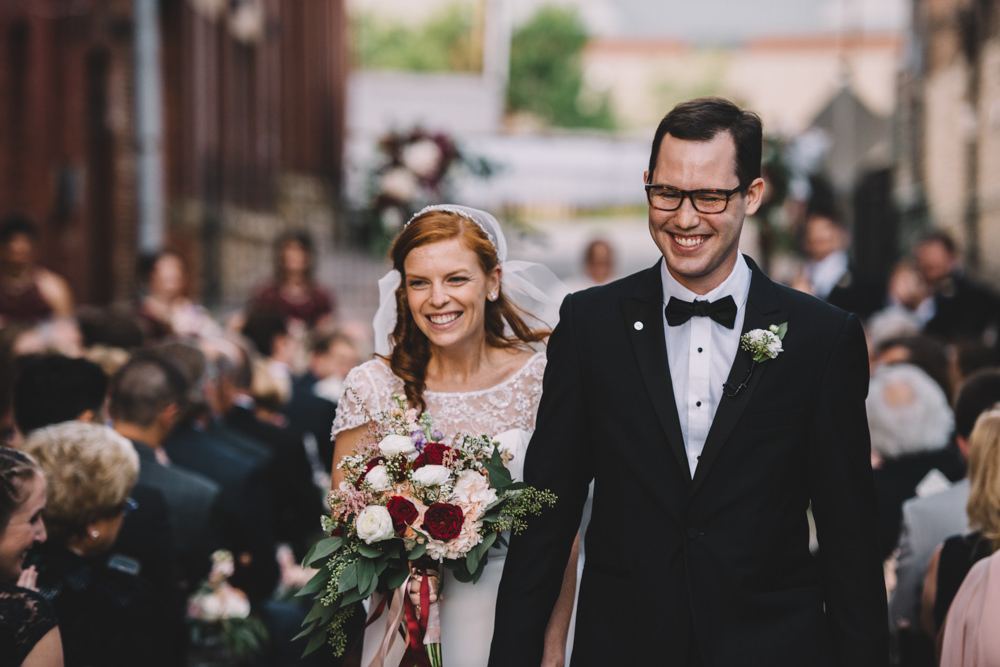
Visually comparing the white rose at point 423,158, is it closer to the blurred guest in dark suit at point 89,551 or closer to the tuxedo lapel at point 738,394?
the blurred guest in dark suit at point 89,551

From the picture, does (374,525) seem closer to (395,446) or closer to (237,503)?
(395,446)

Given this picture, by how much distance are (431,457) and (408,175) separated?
24.1 feet

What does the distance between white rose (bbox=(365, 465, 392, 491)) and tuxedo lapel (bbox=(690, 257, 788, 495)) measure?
96 centimetres

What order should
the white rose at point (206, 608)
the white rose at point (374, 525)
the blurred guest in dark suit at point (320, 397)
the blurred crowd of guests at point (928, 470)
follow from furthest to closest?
the blurred guest in dark suit at point (320, 397) → the white rose at point (206, 608) → the blurred crowd of guests at point (928, 470) → the white rose at point (374, 525)

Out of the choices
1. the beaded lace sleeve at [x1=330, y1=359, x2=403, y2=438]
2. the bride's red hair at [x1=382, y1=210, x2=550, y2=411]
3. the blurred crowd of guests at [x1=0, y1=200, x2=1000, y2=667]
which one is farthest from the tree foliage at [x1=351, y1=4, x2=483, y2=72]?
the beaded lace sleeve at [x1=330, y1=359, x2=403, y2=438]

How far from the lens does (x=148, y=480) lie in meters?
5.11

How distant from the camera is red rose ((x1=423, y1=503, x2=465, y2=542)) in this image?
3576 mm

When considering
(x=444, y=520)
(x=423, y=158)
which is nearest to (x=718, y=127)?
(x=444, y=520)

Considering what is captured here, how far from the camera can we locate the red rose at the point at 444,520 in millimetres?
3576

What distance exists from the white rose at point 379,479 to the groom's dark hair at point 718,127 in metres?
1.18

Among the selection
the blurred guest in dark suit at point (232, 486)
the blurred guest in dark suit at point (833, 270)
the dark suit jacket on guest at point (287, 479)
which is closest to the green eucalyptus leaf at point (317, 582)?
the blurred guest in dark suit at point (232, 486)

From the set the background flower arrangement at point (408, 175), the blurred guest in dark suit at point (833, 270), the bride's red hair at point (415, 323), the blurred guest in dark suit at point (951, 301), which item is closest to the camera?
the bride's red hair at point (415, 323)

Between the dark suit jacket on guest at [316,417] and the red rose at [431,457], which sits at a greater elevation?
the red rose at [431,457]

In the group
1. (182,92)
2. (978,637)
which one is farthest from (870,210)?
(978,637)
